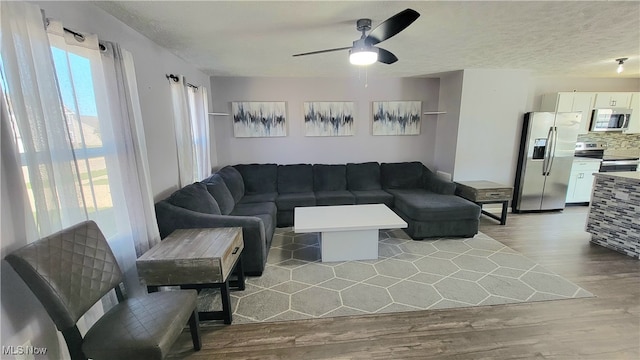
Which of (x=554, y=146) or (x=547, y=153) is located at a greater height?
(x=554, y=146)

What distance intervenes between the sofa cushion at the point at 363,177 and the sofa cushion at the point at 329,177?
0.11 metres

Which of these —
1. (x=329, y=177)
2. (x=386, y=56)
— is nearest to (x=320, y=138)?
(x=329, y=177)

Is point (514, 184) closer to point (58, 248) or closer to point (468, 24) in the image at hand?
point (468, 24)

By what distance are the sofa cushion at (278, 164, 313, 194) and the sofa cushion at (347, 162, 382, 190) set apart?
718 mm

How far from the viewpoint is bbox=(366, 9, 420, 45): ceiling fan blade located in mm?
1672

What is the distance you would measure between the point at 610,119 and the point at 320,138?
205 inches

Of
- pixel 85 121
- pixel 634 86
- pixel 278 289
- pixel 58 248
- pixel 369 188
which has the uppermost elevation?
pixel 634 86

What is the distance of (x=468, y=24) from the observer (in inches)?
89.2

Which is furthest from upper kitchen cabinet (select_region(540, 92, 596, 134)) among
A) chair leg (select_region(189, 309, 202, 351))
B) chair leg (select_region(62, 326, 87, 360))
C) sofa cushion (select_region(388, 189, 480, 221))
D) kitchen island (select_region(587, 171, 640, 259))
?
chair leg (select_region(62, 326, 87, 360))

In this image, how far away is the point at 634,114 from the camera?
15.7 feet

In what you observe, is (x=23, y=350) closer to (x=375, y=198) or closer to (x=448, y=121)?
(x=375, y=198)

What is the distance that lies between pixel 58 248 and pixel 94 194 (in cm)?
49

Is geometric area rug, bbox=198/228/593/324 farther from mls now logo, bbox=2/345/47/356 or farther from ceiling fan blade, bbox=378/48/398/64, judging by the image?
ceiling fan blade, bbox=378/48/398/64

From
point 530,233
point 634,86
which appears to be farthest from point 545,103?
point 530,233
